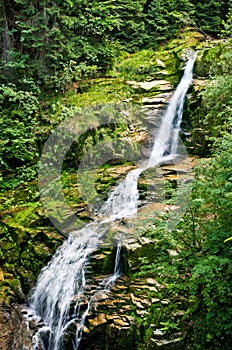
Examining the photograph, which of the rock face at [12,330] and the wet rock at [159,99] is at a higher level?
the wet rock at [159,99]

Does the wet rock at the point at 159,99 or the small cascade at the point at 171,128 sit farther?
the wet rock at the point at 159,99

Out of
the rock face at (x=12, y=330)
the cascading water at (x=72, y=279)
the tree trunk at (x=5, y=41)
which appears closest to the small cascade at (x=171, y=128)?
the cascading water at (x=72, y=279)

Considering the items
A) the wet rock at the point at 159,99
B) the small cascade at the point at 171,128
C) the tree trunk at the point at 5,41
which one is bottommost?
the small cascade at the point at 171,128

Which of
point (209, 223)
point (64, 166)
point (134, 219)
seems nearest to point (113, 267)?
point (134, 219)

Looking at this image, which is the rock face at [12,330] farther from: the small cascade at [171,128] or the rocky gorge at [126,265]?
the small cascade at [171,128]

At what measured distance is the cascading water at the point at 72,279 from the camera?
5410mm

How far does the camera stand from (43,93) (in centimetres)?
1060

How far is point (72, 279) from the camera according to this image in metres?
6.05

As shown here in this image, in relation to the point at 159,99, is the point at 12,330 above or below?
below

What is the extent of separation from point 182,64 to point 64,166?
Answer: 18.2 ft

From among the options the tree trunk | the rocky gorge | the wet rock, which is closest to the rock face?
the rocky gorge

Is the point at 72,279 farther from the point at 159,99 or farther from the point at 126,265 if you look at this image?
the point at 159,99

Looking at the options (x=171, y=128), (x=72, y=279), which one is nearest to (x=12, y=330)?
(x=72, y=279)

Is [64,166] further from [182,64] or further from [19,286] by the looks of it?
[182,64]
